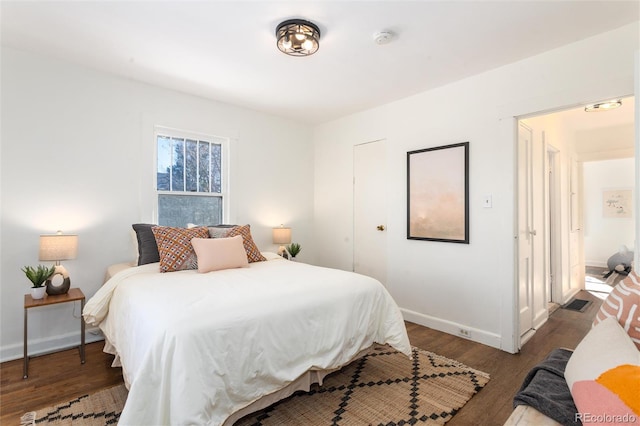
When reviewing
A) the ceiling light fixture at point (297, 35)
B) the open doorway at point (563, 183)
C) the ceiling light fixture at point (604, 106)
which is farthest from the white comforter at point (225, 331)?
the ceiling light fixture at point (604, 106)

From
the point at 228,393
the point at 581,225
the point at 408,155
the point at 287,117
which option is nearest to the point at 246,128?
the point at 287,117

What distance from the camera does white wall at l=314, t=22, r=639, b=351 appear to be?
2.39m

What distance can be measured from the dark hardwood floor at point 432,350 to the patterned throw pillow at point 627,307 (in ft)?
3.06

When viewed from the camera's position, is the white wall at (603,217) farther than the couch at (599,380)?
Yes

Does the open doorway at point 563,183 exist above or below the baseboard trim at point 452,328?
above

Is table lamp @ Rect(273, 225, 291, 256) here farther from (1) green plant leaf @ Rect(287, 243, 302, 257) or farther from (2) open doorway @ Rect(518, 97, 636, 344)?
(2) open doorway @ Rect(518, 97, 636, 344)

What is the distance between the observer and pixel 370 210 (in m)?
4.04

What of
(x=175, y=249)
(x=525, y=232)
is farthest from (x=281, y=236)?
(x=525, y=232)

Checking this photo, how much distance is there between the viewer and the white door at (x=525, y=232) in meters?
2.99

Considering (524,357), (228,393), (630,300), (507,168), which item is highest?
(507,168)

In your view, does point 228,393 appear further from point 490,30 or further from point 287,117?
point 287,117

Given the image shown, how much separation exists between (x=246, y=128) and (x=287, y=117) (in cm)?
67

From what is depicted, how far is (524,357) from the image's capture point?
2.69 meters

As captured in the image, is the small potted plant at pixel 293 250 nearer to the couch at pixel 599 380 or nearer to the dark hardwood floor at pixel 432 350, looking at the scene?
the dark hardwood floor at pixel 432 350
